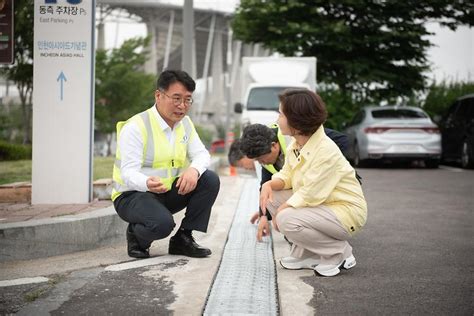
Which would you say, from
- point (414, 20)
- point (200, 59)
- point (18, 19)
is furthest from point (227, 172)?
point (200, 59)

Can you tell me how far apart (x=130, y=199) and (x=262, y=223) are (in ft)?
3.19

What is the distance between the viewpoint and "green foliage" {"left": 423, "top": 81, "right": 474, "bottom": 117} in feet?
62.8

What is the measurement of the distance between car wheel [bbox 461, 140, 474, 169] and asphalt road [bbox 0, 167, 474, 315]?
7.61 metres

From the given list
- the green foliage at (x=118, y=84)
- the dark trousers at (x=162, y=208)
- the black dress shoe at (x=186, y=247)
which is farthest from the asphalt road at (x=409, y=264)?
the green foliage at (x=118, y=84)

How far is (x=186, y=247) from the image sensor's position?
185 inches

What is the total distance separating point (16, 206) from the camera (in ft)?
19.2

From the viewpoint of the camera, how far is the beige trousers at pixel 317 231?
161 inches

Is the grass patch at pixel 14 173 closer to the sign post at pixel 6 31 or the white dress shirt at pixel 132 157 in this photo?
the sign post at pixel 6 31

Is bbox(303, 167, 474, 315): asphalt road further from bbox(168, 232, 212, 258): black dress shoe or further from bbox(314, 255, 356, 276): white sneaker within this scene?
bbox(168, 232, 212, 258): black dress shoe

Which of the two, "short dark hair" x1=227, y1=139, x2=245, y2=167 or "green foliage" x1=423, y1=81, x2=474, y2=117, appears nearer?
"short dark hair" x1=227, y1=139, x2=245, y2=167

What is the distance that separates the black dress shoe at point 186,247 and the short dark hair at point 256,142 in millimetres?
787

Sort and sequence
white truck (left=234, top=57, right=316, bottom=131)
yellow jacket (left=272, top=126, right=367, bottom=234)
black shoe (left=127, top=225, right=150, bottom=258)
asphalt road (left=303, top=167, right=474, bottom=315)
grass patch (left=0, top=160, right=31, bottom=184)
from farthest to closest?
white truck (left=234, top=57, right=316, bottom=131) < grass patch (left=0, top=160, right=31, bottom=184) < black shoe (left=127, top=225, right=150, bottom=258) < yellow jacket (left=272, top=126, right=367, bottom=234) < asphalt road (left=303, top=167, right=474, bottom=315)

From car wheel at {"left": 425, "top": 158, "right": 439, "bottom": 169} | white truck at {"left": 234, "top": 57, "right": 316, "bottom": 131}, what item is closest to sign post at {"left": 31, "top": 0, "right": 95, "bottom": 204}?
white truck at {"left": 234, "top": 57, "right": 316, "bottom": 131}

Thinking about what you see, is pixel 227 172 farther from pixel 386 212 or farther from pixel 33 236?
pixel 33 236
